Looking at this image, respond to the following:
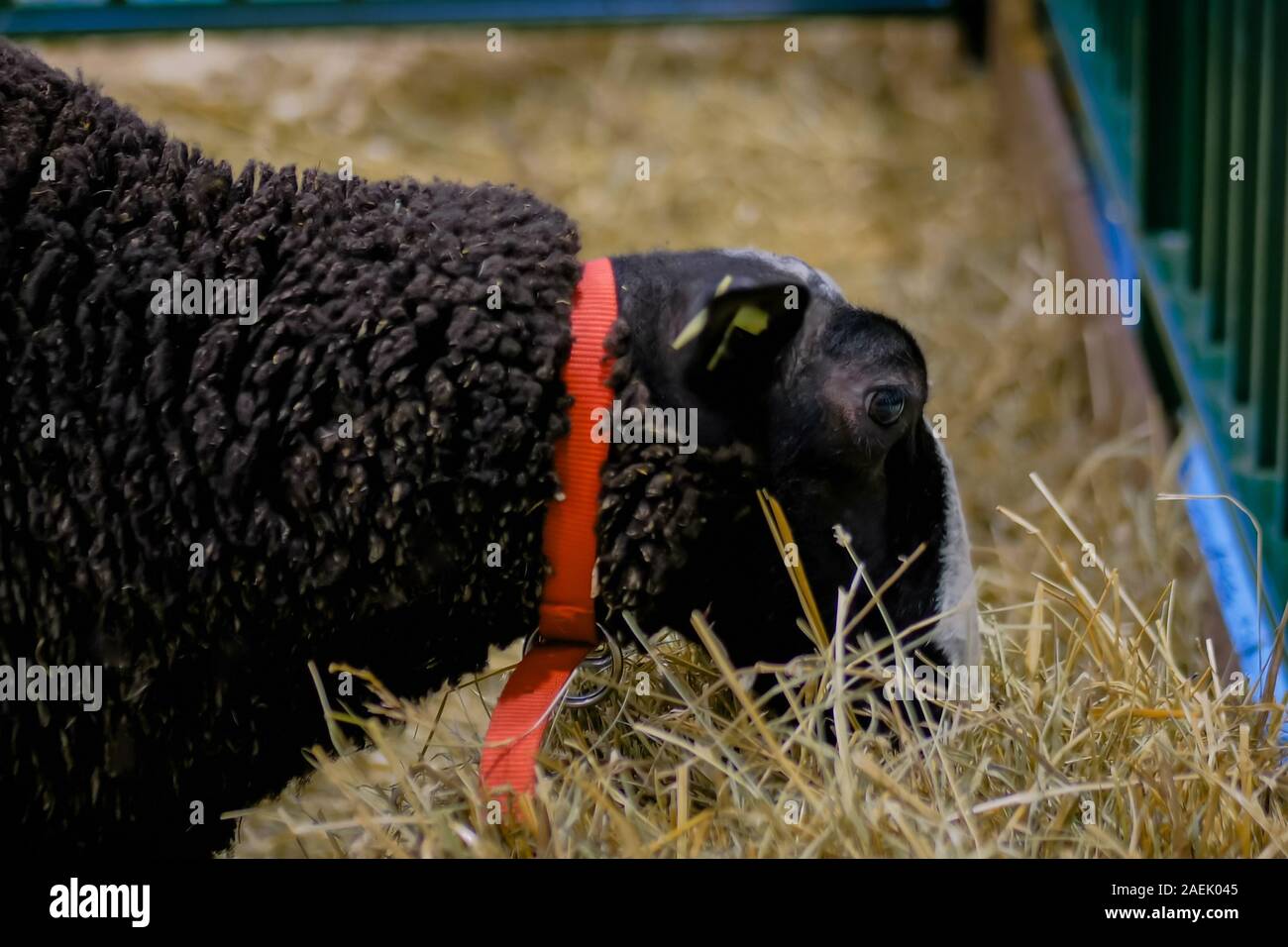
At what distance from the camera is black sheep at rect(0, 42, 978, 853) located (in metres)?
2.16

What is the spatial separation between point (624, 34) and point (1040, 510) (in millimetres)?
3808

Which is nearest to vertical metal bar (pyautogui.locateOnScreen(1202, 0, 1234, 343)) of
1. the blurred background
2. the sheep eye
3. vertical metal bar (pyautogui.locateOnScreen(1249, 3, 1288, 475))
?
vertical metal bar (pyautogui.locateOnScreen(1249, 3, 1288, 475))

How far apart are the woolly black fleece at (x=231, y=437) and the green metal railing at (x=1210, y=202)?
6.14 ft

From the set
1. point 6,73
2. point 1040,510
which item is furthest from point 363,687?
point 1040,510

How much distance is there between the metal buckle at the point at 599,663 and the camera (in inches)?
94.3

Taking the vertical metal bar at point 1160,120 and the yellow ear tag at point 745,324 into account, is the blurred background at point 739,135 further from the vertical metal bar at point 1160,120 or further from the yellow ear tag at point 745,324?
the yellow ear tag at point 745,324

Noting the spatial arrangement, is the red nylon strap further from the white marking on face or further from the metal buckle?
the white marking on face

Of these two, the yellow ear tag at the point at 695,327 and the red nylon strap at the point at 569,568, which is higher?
the yellow ear tag at the point at 695,327

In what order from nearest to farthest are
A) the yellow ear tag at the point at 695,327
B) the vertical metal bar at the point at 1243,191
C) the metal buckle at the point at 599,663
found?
the yellow ear tag at the point at 695,327
the metal buckle at the point at 599,663
the vertical metal bar at the point at 1243,191
